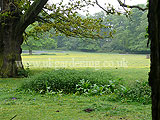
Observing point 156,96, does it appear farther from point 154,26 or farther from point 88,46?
point 88,46

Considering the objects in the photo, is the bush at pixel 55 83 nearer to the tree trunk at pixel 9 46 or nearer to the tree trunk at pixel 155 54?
the tree trunk at pixel 9 46

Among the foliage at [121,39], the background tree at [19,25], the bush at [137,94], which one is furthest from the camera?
the foliage at [121,39]

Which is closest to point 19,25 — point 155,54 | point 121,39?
point 155,54

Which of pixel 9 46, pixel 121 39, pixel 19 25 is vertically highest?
pixel 121 39

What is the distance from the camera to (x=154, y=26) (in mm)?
1501

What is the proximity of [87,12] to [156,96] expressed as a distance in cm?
1005

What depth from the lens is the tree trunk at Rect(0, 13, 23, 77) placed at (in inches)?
448

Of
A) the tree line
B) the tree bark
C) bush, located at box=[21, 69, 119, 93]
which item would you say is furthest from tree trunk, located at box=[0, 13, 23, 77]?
the tree line

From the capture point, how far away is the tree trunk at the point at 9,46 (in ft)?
37.4

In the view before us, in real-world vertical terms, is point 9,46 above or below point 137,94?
above

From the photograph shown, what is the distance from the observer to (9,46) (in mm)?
11602

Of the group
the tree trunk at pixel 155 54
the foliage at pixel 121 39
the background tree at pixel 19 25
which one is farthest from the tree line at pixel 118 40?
the tree trunk at pixel 155 54

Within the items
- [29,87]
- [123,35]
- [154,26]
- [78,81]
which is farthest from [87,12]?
[123,35]

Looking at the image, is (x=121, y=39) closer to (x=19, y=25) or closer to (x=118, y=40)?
(x=118, y=40)
